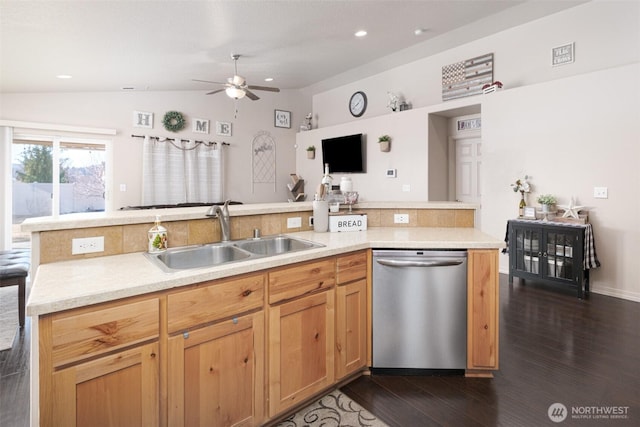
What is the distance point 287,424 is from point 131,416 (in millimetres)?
786

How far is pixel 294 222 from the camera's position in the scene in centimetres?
250

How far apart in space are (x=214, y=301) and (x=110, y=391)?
1.51 feet

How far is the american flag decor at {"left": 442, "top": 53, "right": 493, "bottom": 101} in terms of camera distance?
5008mm

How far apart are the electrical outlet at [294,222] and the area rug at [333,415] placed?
3.65 feet

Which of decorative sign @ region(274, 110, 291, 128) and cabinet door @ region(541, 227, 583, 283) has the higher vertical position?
decorative sign @ region(274, 110, 291, 128)

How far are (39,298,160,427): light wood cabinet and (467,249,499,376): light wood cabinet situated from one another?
173cm

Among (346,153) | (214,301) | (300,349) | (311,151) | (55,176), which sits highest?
(311,151)

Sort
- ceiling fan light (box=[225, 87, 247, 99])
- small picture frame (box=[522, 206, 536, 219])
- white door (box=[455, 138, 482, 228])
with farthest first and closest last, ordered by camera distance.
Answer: white door (box=[455, 138, 482, 228]) → ceiling fan light (box=[225, 87, 247, 99]) → small picture frame (box=[522, 206, 536, 219])

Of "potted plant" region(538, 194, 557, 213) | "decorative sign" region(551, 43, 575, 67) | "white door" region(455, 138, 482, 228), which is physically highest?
"decorative sign" region(551, 43, 575, 67)

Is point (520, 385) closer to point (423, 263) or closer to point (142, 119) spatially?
point (423, 263)

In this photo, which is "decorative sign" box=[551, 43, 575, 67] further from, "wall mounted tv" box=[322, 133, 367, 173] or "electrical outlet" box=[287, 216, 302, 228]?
"electrical outlet" box=[287, 216, 302, 228]

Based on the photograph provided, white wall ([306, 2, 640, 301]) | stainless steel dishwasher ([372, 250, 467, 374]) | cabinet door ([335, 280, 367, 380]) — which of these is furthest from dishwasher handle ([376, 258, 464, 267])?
white wall ([306, 2, 640, 301])

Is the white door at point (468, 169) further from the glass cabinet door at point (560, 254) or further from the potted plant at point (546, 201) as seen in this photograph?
the glass cabinet door at point (560, 254)

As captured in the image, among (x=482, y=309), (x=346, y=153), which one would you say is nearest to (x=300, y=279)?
(x=482, y=309)
